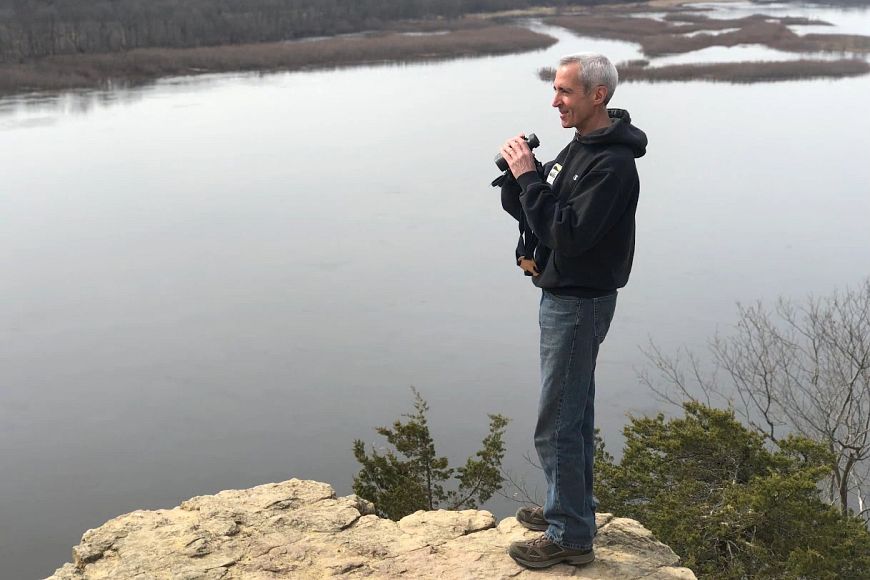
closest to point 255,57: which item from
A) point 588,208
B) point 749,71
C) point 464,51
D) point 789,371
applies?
point 464,51

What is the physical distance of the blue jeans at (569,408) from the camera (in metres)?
2.97

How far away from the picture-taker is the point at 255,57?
35500 millimetres

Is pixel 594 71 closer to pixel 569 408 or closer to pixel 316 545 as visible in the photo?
A: pixel 569 408

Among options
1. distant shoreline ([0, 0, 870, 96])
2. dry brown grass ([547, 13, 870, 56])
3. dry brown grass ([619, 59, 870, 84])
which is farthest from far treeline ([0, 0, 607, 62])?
dry brown grass ([619, 59, 870, 84])

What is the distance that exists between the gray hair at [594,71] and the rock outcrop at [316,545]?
1508mm

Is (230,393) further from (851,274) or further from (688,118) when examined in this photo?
(688,118)

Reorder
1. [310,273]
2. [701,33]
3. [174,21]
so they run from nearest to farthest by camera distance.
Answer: [310,273] → [174,21] → [701,33]

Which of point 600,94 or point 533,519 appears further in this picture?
point 533,519

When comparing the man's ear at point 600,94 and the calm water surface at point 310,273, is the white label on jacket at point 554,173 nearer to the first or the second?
the man's ear at point 600,94

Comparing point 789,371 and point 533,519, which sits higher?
point 533,519

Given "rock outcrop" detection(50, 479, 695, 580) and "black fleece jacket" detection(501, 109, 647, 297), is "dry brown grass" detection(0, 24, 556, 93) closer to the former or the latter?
"rock outcrop" detection(50, 479, 695, 580)

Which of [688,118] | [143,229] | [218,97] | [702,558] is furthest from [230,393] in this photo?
[218,97]

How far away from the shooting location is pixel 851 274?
14555mm

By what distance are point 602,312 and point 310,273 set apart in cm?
1226
